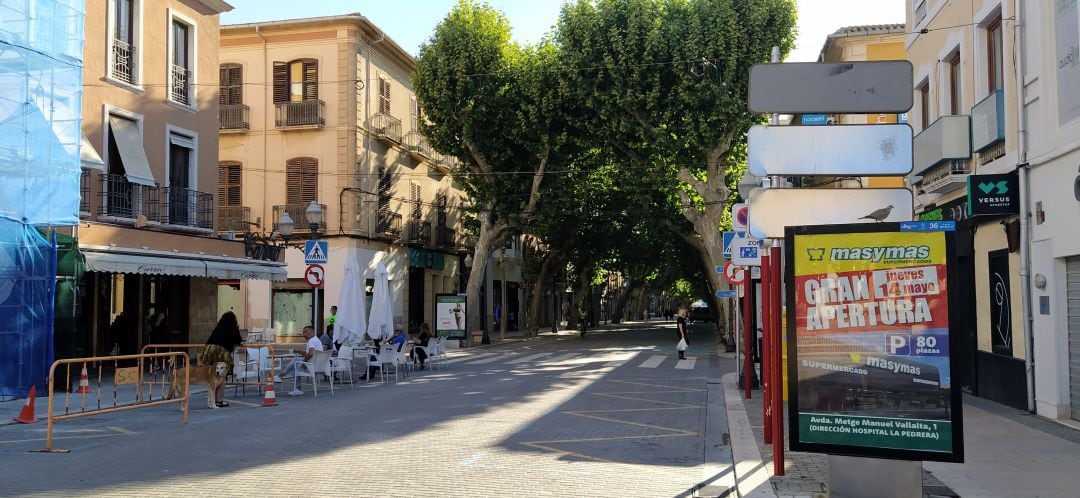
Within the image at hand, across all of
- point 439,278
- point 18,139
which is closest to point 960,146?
point 18,139

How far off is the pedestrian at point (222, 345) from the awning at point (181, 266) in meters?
4.11

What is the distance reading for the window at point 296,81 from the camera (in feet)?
109

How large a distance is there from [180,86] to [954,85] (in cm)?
1715

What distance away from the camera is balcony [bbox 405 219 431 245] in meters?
38.6

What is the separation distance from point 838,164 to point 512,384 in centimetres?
1090

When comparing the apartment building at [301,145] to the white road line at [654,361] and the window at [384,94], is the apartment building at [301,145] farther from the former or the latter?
the white road line at [654,361]

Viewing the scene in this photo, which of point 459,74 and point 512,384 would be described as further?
point 459,74

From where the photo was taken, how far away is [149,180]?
2023 centimetres

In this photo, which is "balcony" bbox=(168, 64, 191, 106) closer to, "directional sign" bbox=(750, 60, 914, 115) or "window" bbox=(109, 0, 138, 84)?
"window" bbox=(109, 0, 138, 84)

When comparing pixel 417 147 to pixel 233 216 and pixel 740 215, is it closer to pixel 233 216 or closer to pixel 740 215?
pixel 233 216

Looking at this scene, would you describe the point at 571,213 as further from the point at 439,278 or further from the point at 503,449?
the point at 503,449

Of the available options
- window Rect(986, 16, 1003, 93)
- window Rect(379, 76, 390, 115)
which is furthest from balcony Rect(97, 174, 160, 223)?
window Rect(986, 16, 1003, 93)

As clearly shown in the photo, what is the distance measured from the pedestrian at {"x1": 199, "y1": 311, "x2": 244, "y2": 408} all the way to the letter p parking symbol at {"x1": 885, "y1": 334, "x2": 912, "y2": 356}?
33.1ft

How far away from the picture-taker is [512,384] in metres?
17.4
